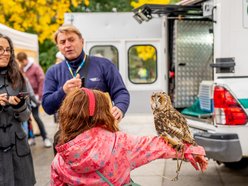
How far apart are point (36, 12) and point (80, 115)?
13223 mm

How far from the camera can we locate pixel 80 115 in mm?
2371

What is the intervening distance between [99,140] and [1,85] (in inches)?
69.6

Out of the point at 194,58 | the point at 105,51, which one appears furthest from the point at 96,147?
the point at 105,51

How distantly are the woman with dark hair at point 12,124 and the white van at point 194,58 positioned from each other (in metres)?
2.03

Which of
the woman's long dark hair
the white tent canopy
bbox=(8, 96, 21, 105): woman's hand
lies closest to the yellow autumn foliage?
the white tent canopy

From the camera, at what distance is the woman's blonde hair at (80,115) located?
2377 millimetres

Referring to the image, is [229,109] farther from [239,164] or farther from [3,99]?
[3,99]

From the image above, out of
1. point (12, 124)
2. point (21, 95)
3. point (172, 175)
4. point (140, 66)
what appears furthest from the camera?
point (140, 66)

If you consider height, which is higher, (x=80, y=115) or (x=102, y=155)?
(x=80, y=115)

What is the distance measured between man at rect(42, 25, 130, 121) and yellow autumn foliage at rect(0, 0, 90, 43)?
29.5 feet

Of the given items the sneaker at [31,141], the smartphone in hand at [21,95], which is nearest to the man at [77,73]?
the smartphone in hand at [21,95]

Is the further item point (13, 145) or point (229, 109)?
point (229, 109)

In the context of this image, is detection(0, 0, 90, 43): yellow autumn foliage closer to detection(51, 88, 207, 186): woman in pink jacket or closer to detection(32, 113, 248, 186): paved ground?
detection(32, 113, 248, 186): paved ground

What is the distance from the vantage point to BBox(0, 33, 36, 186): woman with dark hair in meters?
3.82
